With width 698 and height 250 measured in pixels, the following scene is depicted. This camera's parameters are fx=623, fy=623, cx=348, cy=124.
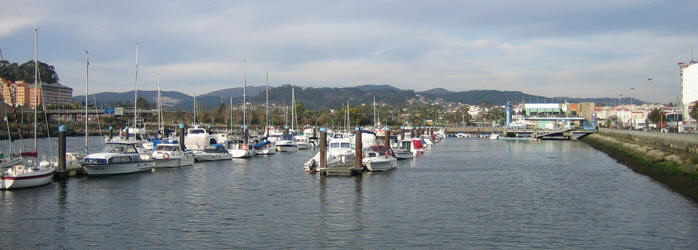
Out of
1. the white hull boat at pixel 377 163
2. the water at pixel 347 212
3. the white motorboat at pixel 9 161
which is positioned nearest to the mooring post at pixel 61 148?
the water at pixel 347 212

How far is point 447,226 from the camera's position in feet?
90.7

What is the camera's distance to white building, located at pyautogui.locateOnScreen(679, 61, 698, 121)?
16788cm

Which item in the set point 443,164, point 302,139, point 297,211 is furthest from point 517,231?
point 302,139

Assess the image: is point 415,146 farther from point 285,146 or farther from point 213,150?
point 213,150

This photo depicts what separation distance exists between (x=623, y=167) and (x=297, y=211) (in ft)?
133

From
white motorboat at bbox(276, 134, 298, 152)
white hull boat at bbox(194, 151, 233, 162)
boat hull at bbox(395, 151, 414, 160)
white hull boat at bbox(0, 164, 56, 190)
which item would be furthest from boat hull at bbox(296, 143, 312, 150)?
white hull boat at bbox(0, 164, 56, 190)

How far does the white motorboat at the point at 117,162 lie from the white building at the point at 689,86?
156 m

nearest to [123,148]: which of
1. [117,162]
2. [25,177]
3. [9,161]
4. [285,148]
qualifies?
[117,162]

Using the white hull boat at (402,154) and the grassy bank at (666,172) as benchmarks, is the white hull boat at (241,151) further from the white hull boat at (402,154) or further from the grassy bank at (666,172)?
the grassy bank at (666,172)

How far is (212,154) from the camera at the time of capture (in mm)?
63781

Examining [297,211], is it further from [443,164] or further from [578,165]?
[578,165]

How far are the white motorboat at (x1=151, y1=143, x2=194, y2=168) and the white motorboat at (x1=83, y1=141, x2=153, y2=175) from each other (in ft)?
8.90

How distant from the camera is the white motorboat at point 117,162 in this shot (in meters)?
45.0

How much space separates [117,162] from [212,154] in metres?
17.8
